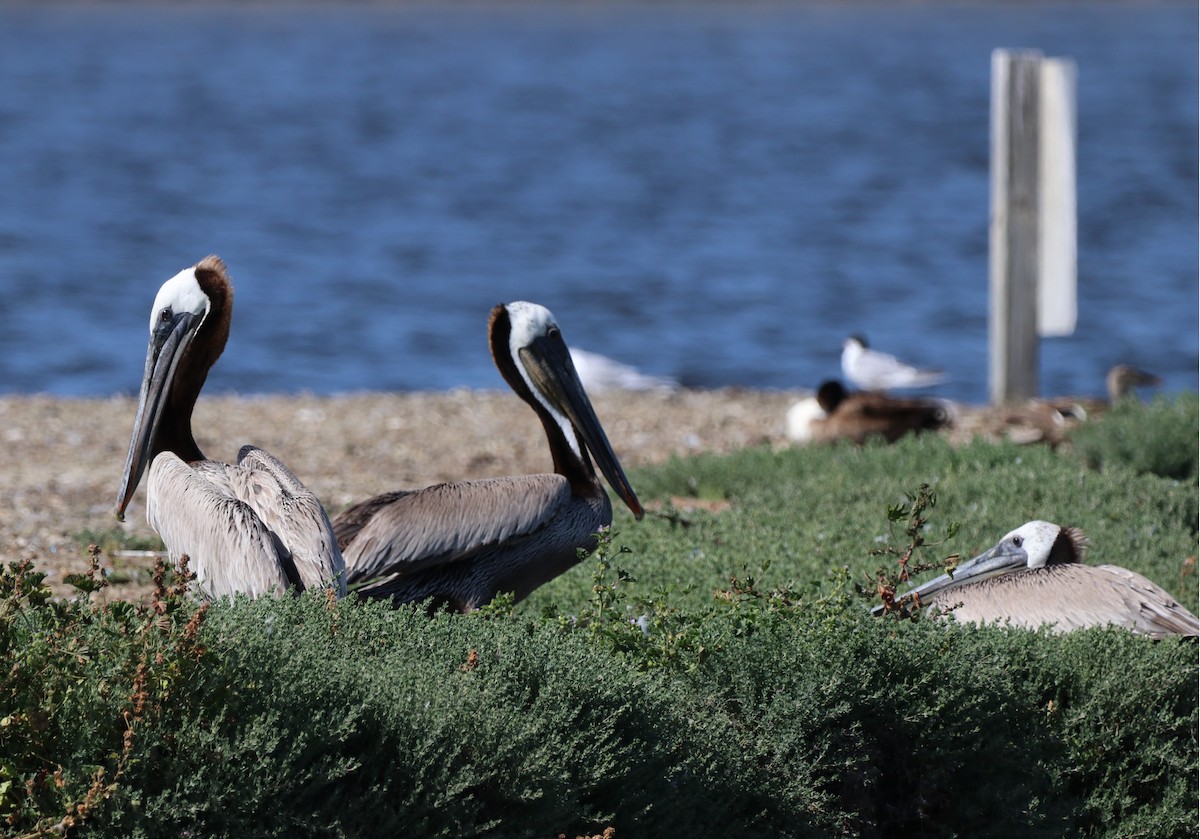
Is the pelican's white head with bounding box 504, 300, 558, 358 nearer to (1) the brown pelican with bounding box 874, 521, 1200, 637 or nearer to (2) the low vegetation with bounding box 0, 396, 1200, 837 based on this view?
(2) the low vegetation with bounding box 0, 396, 1200, 837

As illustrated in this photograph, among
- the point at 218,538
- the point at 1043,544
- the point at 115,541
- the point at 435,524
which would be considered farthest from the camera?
the point at 115,541

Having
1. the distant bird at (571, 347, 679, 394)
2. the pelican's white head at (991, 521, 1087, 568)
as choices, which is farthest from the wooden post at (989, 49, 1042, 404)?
the pelican's white head at (991, 521, 1087, 568)

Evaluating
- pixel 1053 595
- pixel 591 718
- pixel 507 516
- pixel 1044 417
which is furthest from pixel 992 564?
pixel 1044 417

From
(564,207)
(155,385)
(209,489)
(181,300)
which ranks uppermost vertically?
(181,300)

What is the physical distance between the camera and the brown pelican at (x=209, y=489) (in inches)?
165

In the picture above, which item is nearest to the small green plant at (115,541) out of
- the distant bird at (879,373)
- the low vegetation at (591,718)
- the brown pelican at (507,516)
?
the brown pelican at (507,516)

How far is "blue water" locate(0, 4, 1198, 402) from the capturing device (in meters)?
16.8

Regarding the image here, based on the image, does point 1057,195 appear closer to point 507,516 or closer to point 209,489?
point 507,516

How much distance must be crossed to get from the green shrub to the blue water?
6872 millimetres

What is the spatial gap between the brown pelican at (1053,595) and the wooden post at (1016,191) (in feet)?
17.3

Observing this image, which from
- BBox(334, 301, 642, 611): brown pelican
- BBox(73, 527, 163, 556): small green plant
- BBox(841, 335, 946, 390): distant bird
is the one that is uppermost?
BBox(334, 301, 642, 611): brown pelican

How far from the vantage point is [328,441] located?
952 cm

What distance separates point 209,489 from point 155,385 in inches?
30.0

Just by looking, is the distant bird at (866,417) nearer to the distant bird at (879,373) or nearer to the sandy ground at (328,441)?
the sandy ground at (328,441)
